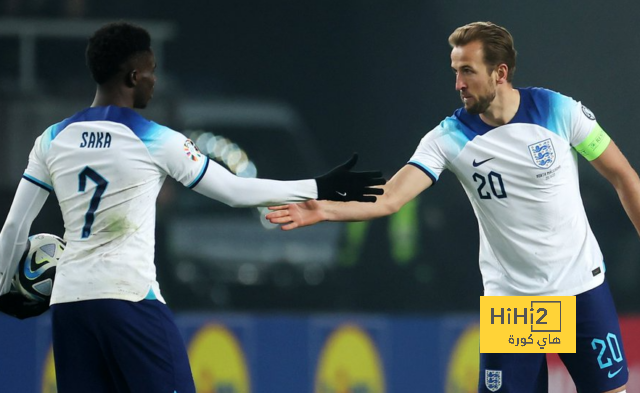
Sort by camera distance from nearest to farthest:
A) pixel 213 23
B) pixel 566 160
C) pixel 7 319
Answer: pixel 566 160 < pixel 7 319 < pixel 213 23

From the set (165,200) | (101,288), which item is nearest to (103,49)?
(101,288)

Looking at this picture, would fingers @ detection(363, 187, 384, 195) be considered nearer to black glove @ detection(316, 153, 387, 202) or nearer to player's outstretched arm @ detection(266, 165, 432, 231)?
black glove @ detection(316, 153, 387, 202)

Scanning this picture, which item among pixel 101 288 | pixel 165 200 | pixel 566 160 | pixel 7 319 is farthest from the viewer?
pixel 165 200

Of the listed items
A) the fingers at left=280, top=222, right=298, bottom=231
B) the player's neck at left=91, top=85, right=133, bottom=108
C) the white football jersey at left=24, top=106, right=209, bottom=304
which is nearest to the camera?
the white football jersey at left=24, top=106, right=209, bottom=304

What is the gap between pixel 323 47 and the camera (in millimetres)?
9461

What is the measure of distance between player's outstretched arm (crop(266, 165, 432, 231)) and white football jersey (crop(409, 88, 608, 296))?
204 millimetres

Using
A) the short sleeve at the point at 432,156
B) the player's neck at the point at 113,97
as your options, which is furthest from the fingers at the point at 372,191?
the player's neck at the point at 113,97

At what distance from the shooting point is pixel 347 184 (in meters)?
4.80

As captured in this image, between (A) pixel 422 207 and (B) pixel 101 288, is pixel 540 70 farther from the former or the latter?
(B) pixel 101 288

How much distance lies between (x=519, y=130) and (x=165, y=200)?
13.0 feet

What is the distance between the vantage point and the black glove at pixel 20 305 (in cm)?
498

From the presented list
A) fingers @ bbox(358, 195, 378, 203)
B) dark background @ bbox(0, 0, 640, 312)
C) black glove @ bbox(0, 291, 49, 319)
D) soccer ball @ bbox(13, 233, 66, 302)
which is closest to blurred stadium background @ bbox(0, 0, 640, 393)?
dark background @ bbox(0, 0, 640, 312)

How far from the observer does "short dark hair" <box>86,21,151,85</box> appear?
4.58 metres

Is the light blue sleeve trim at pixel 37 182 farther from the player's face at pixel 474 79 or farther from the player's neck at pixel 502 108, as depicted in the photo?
the player's neck at pixel 502 108
